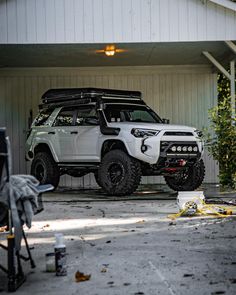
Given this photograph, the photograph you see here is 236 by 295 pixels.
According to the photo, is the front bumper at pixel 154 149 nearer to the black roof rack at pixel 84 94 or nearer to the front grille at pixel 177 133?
the front grille at pixel 177 133

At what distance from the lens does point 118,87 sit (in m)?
14.9

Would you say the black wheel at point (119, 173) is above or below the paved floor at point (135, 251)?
above

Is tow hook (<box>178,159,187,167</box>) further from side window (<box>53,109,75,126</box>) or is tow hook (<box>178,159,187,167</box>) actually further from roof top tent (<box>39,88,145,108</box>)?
side window (<box>53,109,75,126</box>)

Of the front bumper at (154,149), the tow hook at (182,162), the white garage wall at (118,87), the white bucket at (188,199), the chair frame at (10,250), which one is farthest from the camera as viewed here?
the white garage wall at (118,87)

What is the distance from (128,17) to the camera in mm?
11180

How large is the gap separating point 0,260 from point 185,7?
7576 millimetres


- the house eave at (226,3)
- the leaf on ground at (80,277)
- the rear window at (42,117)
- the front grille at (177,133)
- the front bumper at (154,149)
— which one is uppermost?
the house eave at (226,3)

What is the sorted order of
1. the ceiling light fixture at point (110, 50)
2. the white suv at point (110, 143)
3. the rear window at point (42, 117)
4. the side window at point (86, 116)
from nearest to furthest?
the white suv at point (110, 143)
the side window at point (86, 116)
the ceiling light fixture at point (110, 50)
the rear window at point (42, 117)

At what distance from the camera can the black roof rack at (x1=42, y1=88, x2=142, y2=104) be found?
11.5 m

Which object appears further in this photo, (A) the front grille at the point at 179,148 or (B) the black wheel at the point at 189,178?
(B) the black wheel at the point at 189,178

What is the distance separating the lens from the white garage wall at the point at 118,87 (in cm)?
1489

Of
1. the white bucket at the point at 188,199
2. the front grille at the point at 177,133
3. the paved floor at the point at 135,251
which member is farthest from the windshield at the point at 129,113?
the white bucket at the point at 188,199

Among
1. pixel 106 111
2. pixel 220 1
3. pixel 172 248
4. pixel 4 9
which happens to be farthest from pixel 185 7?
pixel 172 248

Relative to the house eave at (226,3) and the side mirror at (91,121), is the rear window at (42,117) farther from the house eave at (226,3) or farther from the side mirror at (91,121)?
the house eave at (226,3)
